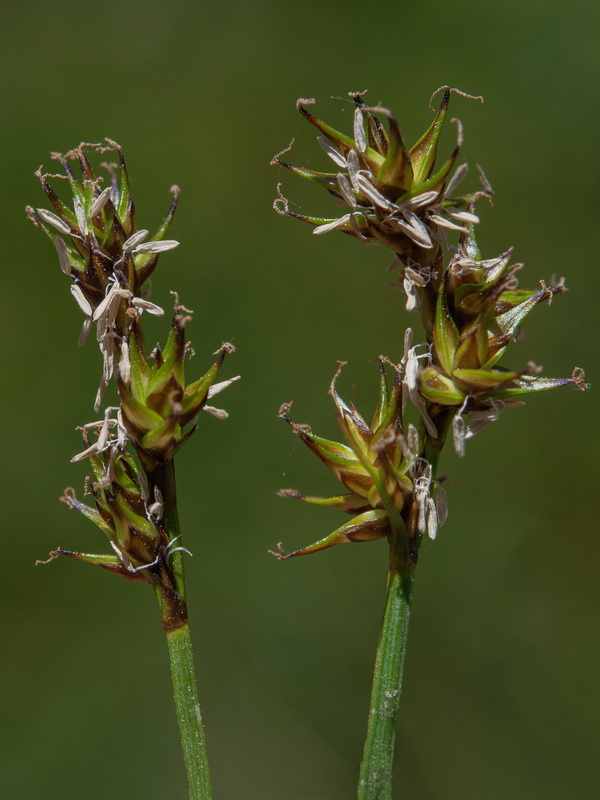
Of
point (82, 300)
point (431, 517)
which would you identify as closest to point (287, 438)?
point (82, 300)

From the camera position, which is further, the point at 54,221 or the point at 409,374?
the point at 54,221

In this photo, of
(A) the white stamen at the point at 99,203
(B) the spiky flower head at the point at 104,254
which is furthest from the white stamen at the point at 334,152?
(A) the white stamen at the point at 99,203

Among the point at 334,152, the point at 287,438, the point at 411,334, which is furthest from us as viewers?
the point at 287,438

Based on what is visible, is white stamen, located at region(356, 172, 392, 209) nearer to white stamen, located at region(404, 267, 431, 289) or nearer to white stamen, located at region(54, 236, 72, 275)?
white stamen, located at region(404, 267, 431, 289)

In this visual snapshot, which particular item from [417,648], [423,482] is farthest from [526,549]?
[423,482]

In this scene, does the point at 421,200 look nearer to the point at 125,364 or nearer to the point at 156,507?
the point at 125,364
